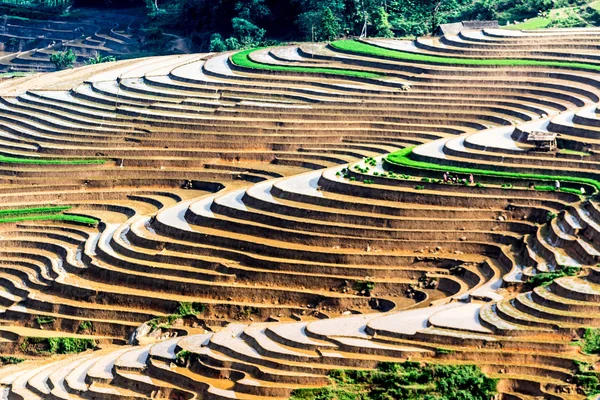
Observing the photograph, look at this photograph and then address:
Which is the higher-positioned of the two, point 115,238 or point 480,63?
point 480,63

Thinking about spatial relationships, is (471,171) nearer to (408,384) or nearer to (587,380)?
(408,384)

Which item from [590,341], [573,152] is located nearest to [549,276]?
[590,341]

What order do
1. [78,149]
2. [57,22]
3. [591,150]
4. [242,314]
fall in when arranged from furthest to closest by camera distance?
1. [57,22]
2. [78,149]
3. [591,150]
4. [242,314]

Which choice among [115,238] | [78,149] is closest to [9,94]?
[78,149]

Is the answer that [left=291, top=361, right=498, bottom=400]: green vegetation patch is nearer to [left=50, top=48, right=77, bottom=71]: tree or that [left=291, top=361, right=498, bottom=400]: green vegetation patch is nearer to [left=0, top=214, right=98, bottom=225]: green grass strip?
[left=0, top=214, right=98, bottom=225]: green grass strip

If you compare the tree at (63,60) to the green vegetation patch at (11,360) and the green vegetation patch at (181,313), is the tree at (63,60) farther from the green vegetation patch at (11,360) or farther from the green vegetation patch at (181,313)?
the green vegetation patch at (181,313)

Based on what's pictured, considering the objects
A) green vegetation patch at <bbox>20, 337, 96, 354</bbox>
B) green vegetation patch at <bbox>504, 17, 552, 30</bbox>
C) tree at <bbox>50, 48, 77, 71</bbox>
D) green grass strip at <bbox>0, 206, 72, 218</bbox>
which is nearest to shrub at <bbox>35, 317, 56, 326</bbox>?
green vegetation patch at <bbox>20, 337, 96, 354</bbox>

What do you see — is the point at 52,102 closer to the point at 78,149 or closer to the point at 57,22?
the point at 78,149
